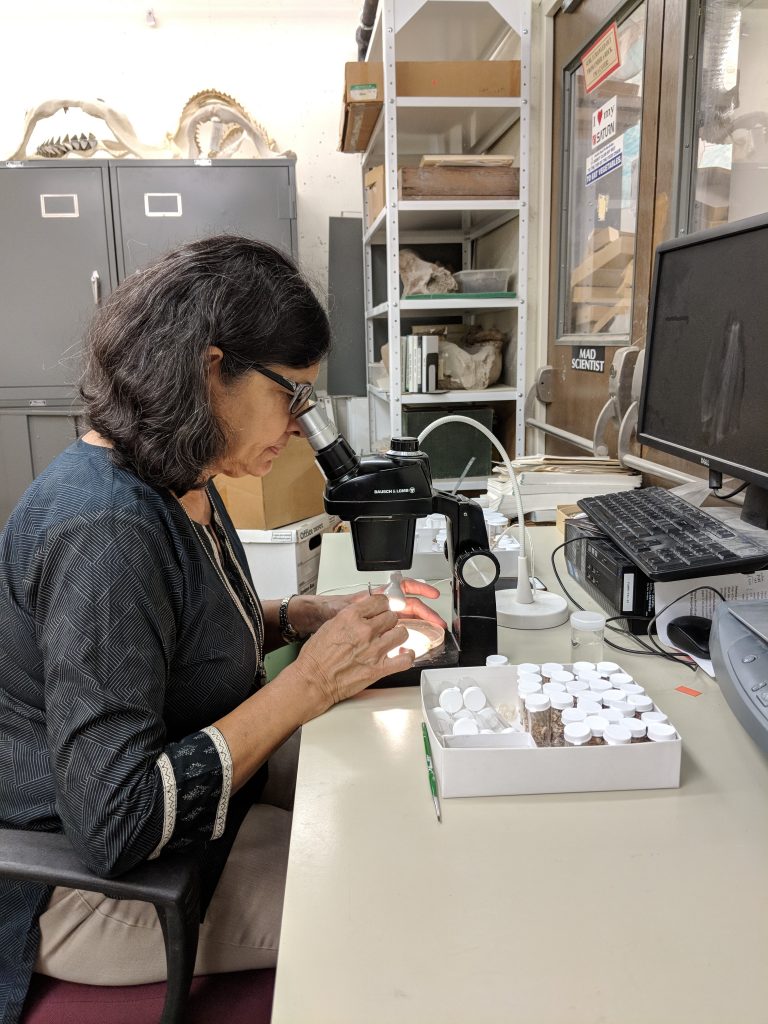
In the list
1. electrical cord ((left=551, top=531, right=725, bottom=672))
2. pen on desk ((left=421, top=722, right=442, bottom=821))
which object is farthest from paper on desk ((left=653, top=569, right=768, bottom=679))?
pen on desk ((left=421, top=722, right=442, bottom=821))

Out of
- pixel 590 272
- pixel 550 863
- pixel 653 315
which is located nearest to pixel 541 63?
pixel 590 272

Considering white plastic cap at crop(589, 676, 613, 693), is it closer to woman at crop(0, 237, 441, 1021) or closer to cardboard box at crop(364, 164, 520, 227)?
woman at crop(0, 237, 441, 1021)

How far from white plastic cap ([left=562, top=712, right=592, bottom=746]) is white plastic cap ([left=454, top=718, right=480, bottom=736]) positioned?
10 centimetres

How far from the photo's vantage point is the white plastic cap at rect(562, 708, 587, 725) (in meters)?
0.77

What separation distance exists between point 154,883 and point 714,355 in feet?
3.74

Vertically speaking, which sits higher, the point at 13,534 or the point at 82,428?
the point at 82,428

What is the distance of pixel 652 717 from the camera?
0.78 metres

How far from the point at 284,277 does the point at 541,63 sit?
2.03 m

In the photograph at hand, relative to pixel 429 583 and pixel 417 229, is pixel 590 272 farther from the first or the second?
pixel 429 583

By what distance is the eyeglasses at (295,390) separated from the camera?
0.99m

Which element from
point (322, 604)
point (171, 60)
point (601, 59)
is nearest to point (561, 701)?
point (322, 604)

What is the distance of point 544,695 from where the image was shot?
0.81 m

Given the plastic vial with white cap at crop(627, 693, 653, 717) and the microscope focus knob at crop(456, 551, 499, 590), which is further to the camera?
the microscope focus knob at crop(456, 551, 499, 590)

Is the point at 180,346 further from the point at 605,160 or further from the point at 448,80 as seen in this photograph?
the point at 448,80
